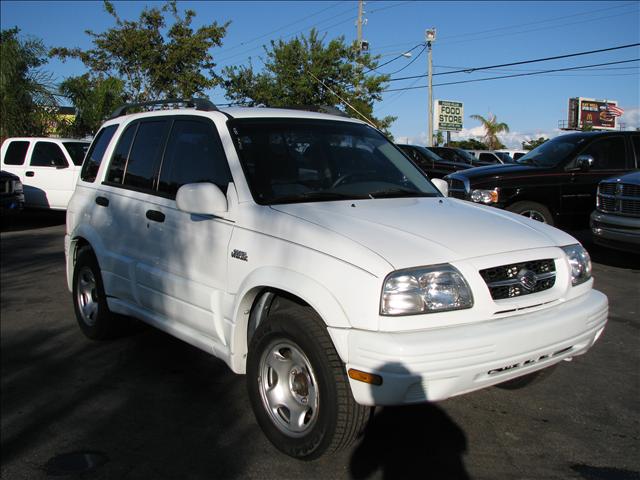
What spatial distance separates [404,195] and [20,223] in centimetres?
1234

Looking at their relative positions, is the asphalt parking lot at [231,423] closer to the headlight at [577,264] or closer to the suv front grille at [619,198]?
the headlight at [577,264]

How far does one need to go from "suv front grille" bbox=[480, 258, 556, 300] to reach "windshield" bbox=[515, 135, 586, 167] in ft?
21.8

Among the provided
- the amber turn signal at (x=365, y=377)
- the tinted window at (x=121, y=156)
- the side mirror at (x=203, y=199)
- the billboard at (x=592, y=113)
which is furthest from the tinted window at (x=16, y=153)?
the billboard at (x=592, y=113)

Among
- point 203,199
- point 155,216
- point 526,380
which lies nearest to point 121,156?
point 155,216

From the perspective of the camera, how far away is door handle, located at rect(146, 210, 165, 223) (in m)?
4.25

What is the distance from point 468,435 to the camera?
3.57 m

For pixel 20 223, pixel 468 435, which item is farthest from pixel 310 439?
pixel 20 223

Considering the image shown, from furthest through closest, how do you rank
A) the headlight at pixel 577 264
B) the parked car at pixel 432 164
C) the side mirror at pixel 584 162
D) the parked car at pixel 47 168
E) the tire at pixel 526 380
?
the parked car at pixel 432 164 → the parked car at pixel 47 168 → the side mirror at pixel 584 162 → the tire at pixel 526 380 → the headlight at pixel 577 264

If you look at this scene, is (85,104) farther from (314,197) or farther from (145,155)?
(314,197)

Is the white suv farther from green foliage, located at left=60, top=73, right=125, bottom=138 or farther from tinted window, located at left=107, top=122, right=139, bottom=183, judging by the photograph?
green foliage, located at left=60, top=73, right=125, bottom=138

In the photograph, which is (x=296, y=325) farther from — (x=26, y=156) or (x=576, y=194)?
(x=26, y=156)

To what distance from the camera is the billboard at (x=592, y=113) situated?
63.3 meters

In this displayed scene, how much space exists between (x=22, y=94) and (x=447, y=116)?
3072 cm

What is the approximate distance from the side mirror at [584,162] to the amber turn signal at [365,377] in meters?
7.29
